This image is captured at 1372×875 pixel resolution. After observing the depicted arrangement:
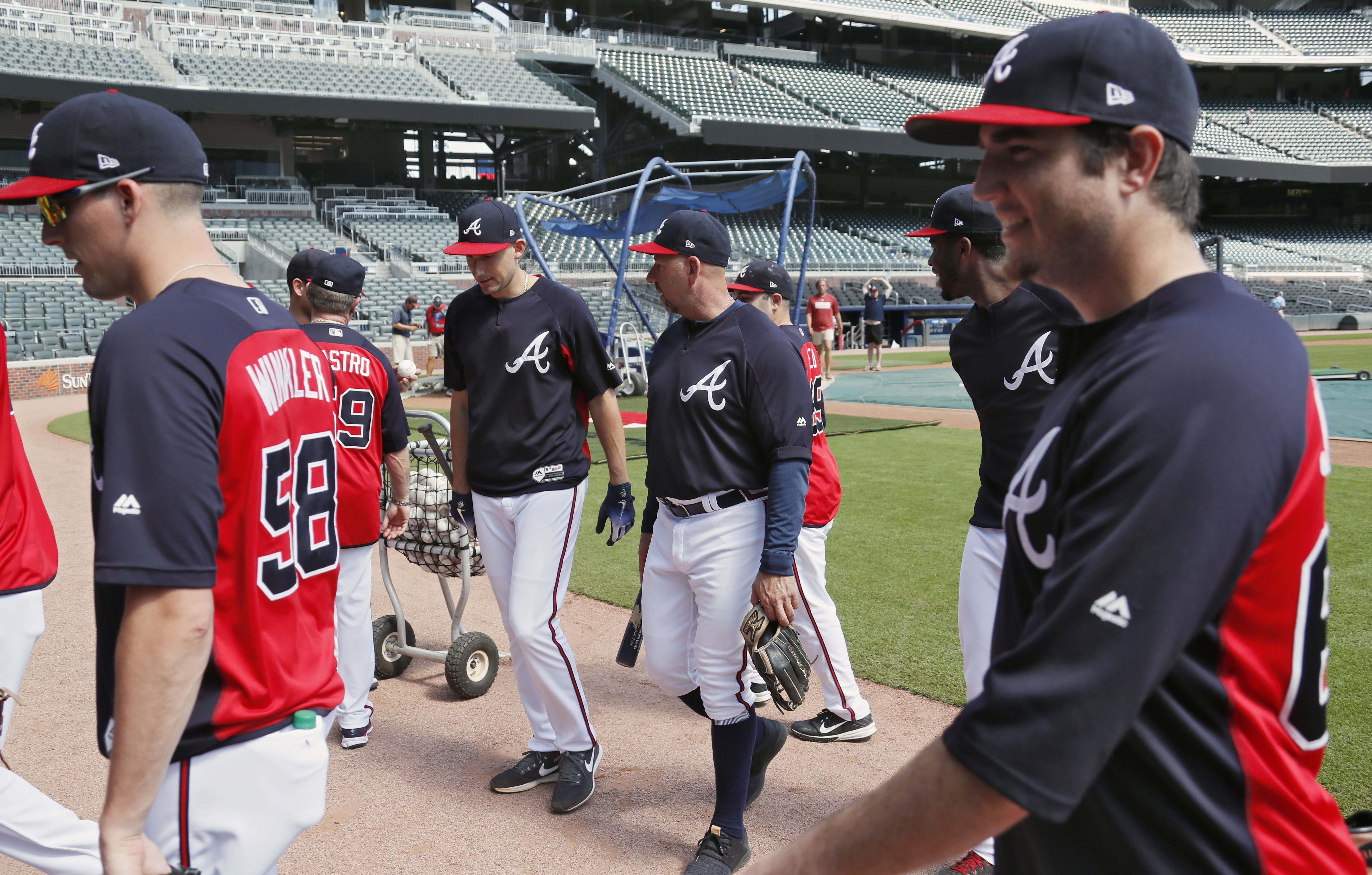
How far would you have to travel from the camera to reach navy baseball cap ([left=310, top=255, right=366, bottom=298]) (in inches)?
173

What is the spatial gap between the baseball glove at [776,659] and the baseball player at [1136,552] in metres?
1.86

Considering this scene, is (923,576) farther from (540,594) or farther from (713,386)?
(713,386)

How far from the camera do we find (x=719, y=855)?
10.2 ft

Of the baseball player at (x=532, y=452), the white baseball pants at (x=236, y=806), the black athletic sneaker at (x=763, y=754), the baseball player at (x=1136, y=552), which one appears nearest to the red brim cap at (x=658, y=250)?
the baseball player at (x=532, y=452)

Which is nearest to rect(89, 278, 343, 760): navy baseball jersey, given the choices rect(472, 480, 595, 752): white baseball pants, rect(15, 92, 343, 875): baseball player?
rect(15, 92, 343, 875): baseball player

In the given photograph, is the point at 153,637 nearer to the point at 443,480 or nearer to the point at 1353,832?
the point at 1353,832

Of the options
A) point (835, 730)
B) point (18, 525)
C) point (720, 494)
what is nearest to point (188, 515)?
point (18, 525)

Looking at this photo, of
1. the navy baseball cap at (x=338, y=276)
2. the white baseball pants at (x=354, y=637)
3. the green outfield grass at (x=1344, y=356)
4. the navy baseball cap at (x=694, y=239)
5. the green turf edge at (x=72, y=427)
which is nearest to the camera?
the navy baseball cap at (x=694, y=239)

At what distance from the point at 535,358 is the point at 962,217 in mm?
1749

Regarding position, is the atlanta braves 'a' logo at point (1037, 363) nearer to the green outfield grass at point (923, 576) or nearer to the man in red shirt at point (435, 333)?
the green outfield grass at point (923, 576)

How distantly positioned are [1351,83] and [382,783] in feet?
209

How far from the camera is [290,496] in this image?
1.80m

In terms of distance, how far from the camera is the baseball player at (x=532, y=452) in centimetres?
370

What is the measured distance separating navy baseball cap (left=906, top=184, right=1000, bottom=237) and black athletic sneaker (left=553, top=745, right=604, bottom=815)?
2368mm
